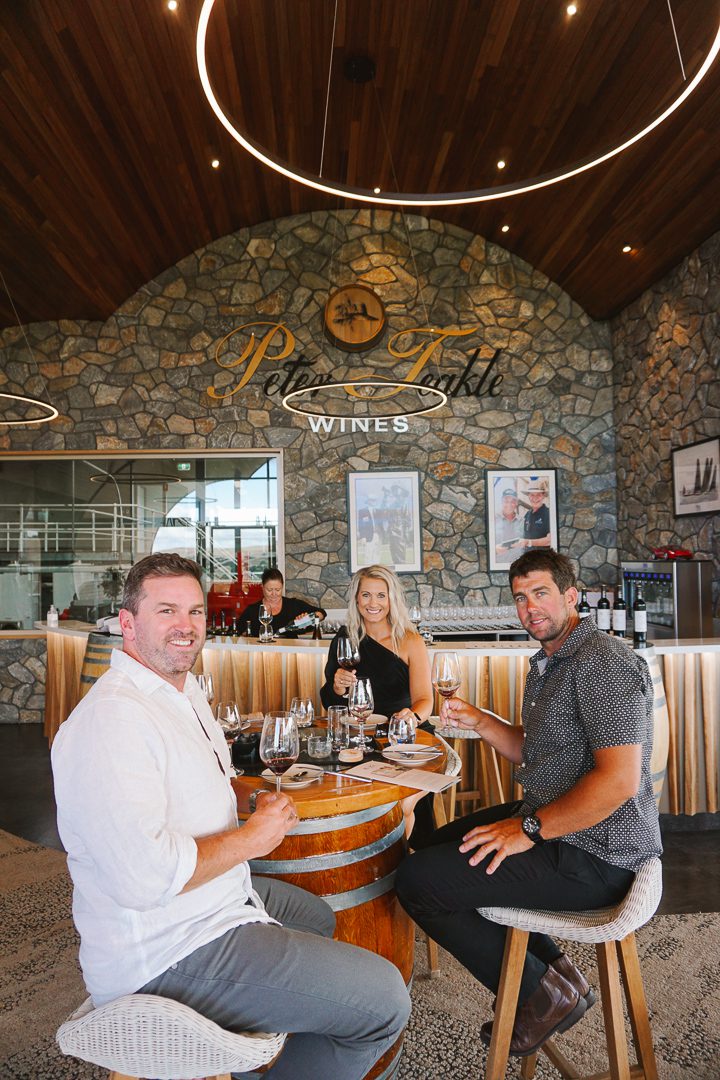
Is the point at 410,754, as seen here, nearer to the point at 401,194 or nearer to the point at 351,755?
the point at 351,755

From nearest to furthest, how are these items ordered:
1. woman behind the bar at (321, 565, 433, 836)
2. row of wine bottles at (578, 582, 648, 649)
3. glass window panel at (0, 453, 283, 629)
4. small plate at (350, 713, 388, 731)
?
small plate at (350, 713, 388, 731) < woman behind the bar at (321, 565, 433, 836) < row of wine bottles at (578, 582, 648, 649) < glass window panel at (0, 453, 283, 629)

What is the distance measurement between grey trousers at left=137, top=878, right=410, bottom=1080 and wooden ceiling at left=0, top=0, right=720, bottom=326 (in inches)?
195

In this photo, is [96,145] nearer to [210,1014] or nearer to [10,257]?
[10,257]

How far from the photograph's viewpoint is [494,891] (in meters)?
1.98

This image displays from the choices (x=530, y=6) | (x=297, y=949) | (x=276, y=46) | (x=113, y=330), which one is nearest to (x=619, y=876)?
(x=297, y=949)

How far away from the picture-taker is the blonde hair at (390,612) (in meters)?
3.53

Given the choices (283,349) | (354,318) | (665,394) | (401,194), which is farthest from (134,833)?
(354,318)

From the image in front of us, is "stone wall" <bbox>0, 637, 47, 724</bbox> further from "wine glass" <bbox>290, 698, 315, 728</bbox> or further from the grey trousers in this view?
the grey trousers

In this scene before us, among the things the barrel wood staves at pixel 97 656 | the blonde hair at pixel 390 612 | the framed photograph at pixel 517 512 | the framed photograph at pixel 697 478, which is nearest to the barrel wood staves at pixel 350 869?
the blonde hair at pixel 390 612

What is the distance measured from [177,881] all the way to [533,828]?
1.02 m

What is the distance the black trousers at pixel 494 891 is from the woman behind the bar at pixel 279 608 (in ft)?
11.4

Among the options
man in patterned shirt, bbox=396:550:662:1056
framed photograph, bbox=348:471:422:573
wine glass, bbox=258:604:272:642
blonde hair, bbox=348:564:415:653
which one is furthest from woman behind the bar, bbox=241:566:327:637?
man in patterned shirt, bbox=396:550:662:1056

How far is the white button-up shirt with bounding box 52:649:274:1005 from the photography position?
4.63 feet

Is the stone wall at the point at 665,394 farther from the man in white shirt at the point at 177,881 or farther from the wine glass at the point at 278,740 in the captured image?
the man in white shirt at the point at 177,881
